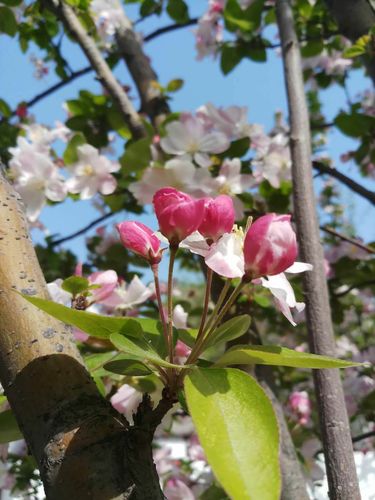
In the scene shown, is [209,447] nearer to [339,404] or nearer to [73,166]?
[339,404]

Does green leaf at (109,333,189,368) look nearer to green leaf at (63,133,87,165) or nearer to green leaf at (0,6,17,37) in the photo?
green leaf at (63,133,87,165)

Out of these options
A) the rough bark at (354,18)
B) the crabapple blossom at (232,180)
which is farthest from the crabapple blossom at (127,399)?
the rough bark at (354,18)

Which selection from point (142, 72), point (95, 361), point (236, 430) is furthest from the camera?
point (142, 72)

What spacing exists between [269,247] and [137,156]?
0.87 meters

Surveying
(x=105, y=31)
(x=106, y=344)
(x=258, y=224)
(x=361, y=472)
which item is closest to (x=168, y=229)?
(x=258, y=224)

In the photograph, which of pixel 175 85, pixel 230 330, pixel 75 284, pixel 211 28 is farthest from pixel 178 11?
pixel 230 330

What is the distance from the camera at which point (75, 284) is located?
0.82 m

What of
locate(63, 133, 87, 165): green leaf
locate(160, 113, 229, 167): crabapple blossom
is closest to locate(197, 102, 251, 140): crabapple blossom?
locate(160, 113, 229, 167): crabapple blossom

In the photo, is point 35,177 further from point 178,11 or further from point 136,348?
point 136,348

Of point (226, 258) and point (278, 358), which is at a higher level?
point (226, 258)

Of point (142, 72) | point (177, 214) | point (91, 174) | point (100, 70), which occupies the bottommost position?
point (177, 214)

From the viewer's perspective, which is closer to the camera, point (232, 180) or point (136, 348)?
point (136, 348)

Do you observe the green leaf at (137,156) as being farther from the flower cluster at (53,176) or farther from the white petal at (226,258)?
the white petal at (226,258)

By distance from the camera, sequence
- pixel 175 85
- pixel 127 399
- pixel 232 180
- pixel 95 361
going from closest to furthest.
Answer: pixel 95 361
pixel 127 399
pixel 232 180
pixel 175 85
